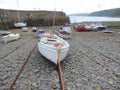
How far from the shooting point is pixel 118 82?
8062 millimetres

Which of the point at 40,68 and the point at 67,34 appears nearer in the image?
the point at 40,68

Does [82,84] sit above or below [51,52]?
below

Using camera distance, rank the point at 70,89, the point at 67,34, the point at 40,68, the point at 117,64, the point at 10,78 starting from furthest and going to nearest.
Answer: the point at 67,34, the point at 117,64, the point at 40,68, the point at 10,78, the point at 70,89

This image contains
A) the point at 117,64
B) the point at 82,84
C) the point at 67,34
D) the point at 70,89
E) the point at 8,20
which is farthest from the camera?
the point at 8,20

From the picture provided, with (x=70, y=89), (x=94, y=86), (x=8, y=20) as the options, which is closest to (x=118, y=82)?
(x=94, y=86)

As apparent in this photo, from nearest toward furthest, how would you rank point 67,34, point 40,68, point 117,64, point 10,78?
point 10,78, point 40,68, point 117,64, point 67,34

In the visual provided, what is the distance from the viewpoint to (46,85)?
773 cm

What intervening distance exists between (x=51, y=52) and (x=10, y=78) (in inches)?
107

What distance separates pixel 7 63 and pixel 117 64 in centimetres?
669

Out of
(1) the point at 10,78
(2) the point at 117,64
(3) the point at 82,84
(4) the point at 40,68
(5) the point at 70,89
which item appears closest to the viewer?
(5) the point at 70,89

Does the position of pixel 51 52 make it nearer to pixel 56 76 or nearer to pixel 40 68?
pixel 40 68

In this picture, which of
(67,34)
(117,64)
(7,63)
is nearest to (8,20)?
(67,34)

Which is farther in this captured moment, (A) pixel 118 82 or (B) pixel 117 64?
(B) pixel 117 64

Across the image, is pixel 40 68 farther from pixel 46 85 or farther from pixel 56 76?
pixel 46 85
